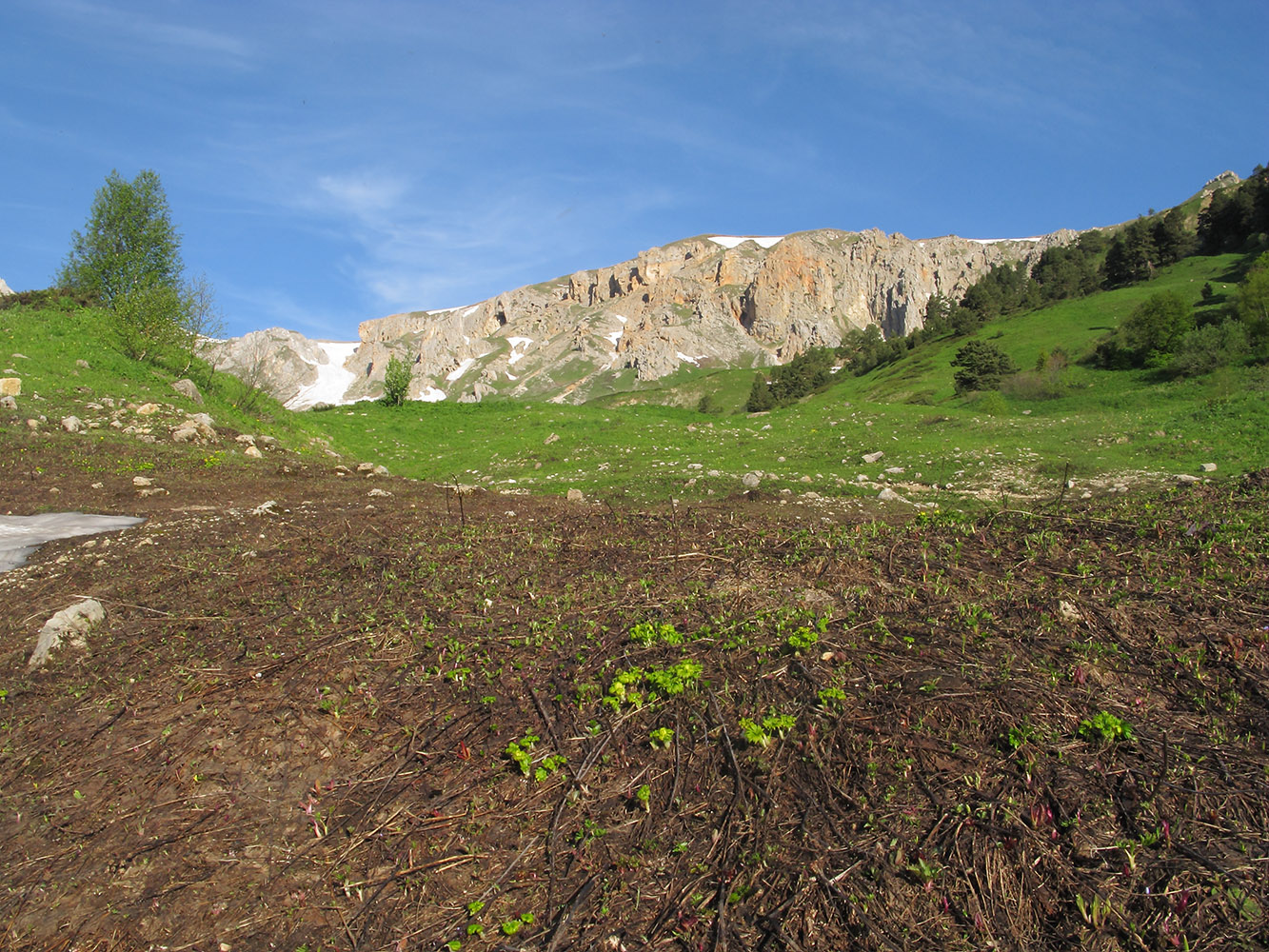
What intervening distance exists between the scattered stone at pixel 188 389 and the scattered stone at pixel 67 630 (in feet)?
59.6

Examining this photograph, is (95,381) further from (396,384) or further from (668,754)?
(668,754)

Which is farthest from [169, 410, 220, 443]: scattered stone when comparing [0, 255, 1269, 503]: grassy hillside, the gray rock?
[0, 255, 1269, 503]: grassy hillside

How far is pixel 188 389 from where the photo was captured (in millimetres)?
21672

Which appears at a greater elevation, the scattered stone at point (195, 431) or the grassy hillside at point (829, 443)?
the scattered stone at point (195, 431)

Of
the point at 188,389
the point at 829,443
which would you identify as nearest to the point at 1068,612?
the point at 829,443

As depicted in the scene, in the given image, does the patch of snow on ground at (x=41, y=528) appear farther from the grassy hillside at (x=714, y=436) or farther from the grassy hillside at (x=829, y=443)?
the grassy hillside at (x=829, y=443)

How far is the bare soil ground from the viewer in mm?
3092

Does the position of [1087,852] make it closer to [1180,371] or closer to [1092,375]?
[1180,371]

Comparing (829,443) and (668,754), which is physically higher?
(668,754)

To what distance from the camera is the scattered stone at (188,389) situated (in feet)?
70.3

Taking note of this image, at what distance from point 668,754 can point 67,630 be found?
19.3 feet

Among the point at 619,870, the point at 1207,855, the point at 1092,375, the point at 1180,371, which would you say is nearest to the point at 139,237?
the point at 619,870

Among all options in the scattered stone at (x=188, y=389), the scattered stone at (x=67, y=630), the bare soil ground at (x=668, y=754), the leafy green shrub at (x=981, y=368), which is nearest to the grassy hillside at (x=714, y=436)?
the scattered stone at (x=188, y=389)

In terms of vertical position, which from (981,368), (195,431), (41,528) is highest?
(195,431)
